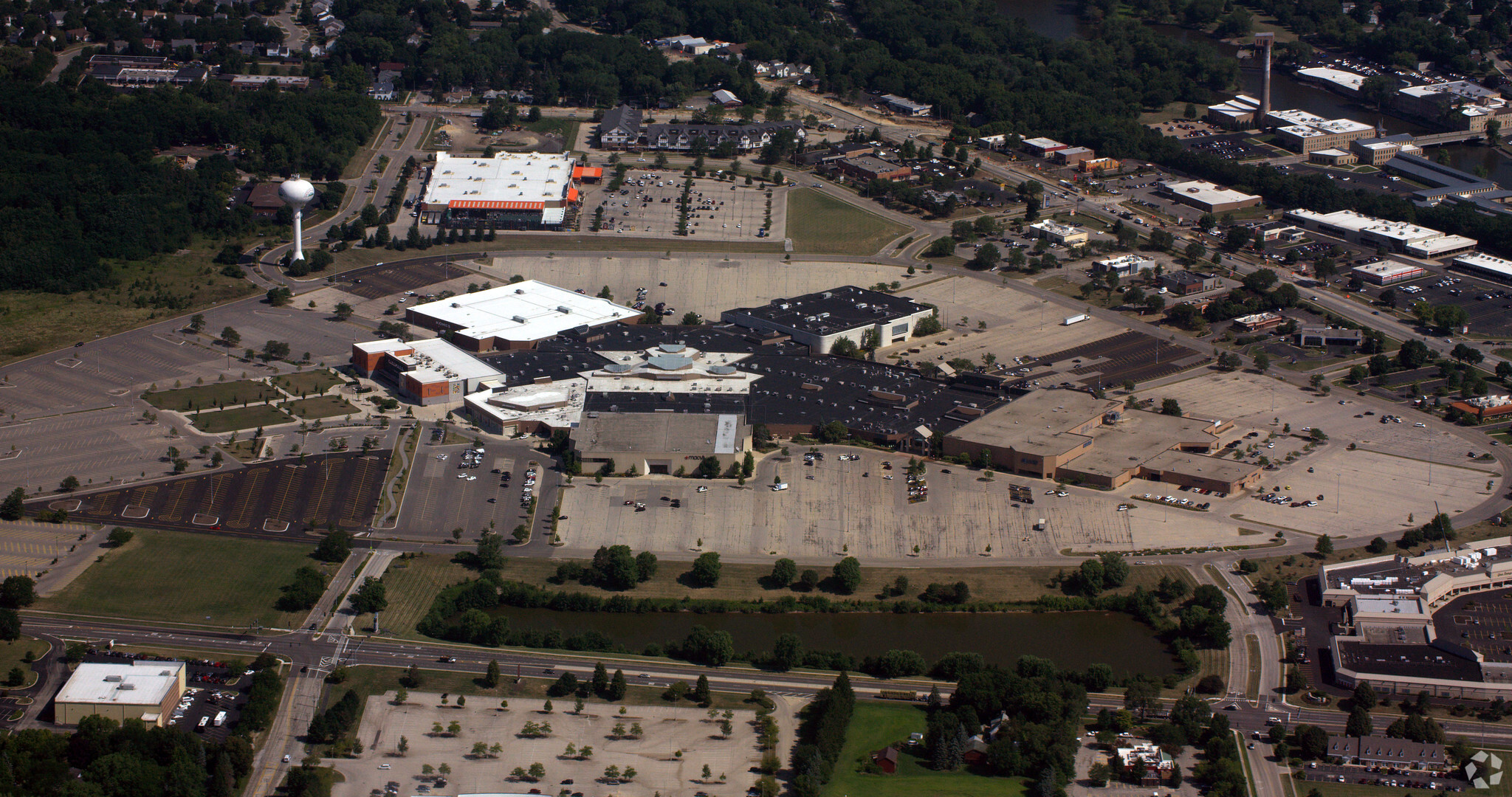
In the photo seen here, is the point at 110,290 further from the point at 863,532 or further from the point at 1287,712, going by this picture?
the point at 1287,712

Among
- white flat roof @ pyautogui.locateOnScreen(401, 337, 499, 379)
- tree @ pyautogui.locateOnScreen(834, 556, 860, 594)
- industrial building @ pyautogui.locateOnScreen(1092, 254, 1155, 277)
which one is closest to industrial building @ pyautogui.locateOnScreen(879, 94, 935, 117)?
industrial building @ pyautogui.locateOnScreen(1092, 254, 1155, 277)

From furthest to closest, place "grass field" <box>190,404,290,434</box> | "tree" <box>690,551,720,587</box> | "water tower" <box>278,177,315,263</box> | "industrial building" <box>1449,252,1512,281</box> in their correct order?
"industrial building" <box>1449,252,1512,281</box> < "water tower" <box>278,177,315,263</box> < "grass field" <box>190,404,290,434</box> < "tree" <box>690,551,720,587</box>

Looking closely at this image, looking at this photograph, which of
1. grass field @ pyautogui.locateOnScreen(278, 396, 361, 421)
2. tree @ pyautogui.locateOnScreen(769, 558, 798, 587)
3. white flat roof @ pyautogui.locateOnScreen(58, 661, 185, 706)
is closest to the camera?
white flat roof @ pyautogui.locateOnScreen(58, 661, 185, 706)

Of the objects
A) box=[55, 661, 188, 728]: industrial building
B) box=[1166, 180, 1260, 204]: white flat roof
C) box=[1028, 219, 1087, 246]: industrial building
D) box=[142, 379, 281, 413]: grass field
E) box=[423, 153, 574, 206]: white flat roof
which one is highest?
box=[55, 661, 188, 728]: industrial building

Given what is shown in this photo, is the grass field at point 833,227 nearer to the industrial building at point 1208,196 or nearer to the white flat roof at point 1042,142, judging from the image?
the white flat roof at point 1042,142

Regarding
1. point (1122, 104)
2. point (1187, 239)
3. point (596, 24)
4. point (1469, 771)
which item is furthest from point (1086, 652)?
point (596, 24)

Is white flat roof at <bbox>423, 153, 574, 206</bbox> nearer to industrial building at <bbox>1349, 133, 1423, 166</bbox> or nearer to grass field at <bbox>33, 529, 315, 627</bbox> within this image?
grass field at <bbox>33, 529, 315, 627</bbox>
